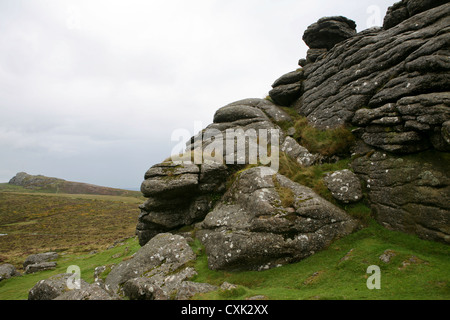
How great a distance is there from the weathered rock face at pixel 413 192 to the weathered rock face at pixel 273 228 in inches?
101

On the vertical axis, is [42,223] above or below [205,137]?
below

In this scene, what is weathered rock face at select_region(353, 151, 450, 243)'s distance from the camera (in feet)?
39.9

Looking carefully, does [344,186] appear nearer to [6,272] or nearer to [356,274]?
[356,274]

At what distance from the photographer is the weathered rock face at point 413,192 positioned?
1217cm

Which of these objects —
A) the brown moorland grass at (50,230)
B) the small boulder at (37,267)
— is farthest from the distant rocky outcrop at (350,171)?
the brown moorland grass at (50,230)

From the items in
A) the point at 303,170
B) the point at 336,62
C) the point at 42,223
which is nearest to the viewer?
the point at 303,170

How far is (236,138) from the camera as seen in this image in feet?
82.8

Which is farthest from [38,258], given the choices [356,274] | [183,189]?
[356,274]

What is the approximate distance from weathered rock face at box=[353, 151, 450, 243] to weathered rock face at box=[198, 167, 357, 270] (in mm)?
2571

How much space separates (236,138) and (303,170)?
889cm

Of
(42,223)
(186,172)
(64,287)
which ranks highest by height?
(186,172)

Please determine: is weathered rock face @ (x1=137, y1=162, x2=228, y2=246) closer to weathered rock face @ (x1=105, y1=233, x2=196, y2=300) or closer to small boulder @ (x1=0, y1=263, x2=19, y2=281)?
weathered rock face @ (x1=105, y1=233, x2=196, y2=300)
